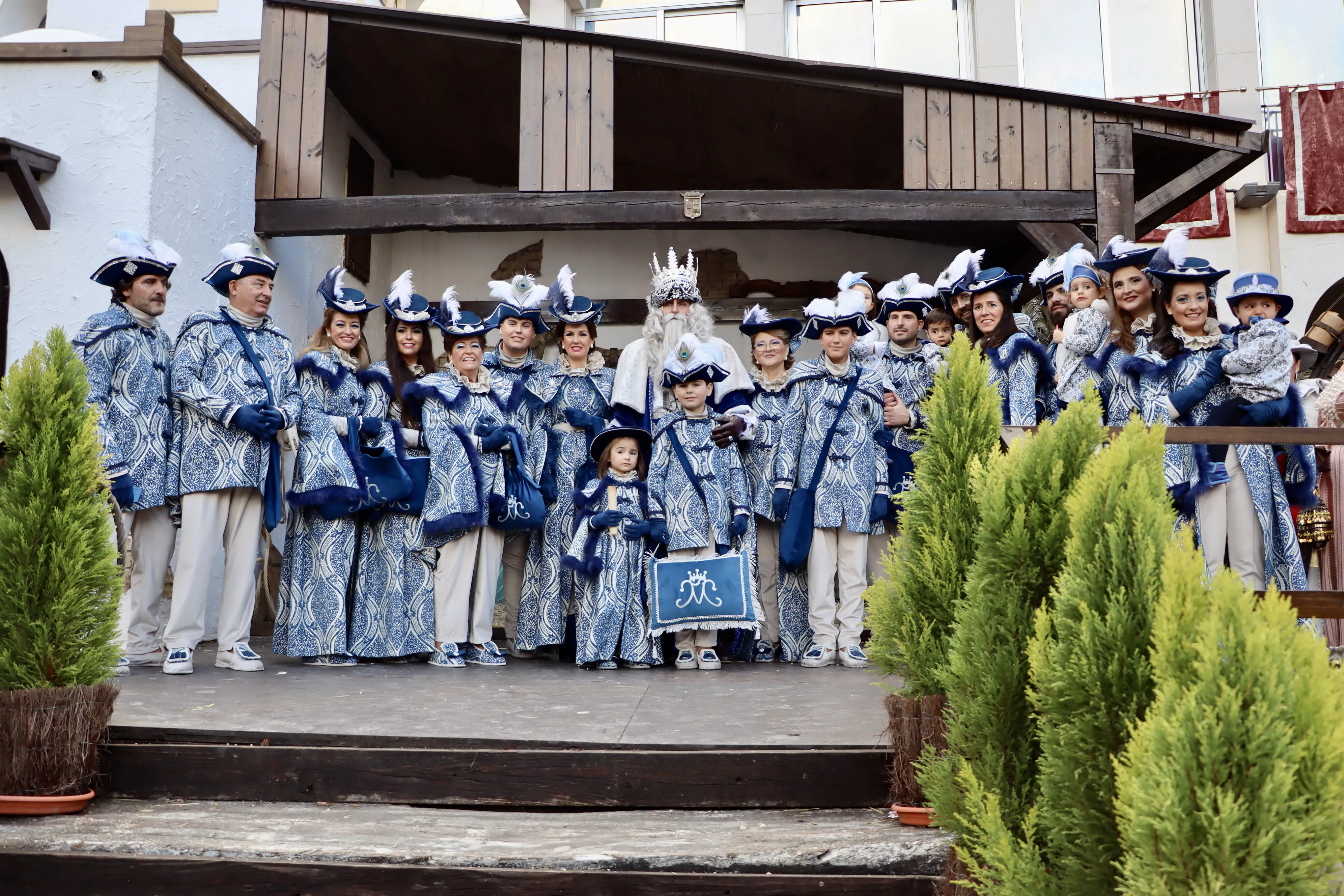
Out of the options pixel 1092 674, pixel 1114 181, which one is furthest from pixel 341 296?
pixel 1114 181

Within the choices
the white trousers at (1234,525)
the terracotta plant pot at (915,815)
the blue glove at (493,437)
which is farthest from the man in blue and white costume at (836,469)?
the terracotta plant pot at (915,815)

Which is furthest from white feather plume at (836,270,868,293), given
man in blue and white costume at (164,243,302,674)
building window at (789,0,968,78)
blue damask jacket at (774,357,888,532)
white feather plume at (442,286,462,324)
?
building window at (789,0,968,78)

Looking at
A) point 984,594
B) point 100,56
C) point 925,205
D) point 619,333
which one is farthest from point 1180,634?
point 619,333

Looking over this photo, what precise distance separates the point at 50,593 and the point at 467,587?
2.81 metres

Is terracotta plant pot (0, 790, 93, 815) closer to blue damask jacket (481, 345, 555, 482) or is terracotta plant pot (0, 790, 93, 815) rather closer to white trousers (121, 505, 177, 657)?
white trousers (121, 505, 177, 657)

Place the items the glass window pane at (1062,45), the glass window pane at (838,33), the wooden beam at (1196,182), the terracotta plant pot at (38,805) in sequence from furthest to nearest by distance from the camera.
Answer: the glass window pane at (838,33) < the glass window pane at (1062,45) < the wooden beam at (1196,182) < the terracotta plant pot at (38,805)

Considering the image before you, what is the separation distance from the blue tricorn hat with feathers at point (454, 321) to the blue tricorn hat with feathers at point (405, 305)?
0.31ft

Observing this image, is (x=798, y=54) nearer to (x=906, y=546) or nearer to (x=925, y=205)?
(x=925, y=205)

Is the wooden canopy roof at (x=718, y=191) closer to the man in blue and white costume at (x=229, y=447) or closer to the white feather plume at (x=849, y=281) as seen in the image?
the white feather plume at (x=849, y=281)

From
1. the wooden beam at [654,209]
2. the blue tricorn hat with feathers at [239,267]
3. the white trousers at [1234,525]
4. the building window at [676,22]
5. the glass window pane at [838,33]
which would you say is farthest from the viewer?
the building window at [676,22]

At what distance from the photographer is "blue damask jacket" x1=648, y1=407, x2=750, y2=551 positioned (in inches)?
246

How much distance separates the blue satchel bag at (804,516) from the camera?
6379mm

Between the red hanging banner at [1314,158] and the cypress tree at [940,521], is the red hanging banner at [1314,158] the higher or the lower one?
the higher one

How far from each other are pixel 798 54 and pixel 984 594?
38.3ft
